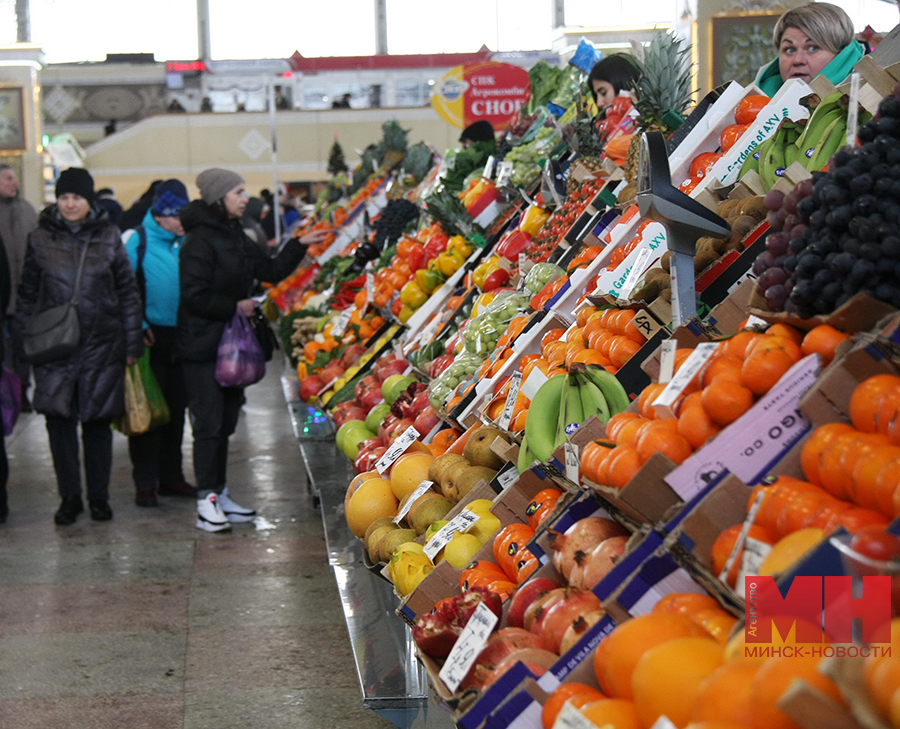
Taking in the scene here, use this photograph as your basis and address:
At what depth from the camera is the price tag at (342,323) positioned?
5.97 metres

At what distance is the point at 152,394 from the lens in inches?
212

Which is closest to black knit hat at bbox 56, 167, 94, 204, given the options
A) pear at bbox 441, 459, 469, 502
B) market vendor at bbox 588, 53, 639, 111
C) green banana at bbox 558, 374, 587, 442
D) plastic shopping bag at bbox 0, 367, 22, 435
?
plastic shopping bag at bbox 0, 367, 22, 435

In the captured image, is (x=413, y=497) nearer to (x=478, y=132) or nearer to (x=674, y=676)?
(x=674, y=676)

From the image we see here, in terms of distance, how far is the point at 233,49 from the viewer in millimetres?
24375

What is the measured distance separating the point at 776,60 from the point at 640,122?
45 cm

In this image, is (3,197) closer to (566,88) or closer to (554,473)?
(566,88)

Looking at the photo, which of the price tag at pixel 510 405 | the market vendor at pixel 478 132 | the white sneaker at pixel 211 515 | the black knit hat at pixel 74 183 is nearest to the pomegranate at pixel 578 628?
the price tag at pixel 510 405

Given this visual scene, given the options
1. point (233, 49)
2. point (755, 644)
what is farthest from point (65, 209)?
point (233, 49)

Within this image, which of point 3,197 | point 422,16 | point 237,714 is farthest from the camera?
point 422,16

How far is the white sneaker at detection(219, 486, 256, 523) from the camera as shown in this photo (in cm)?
532

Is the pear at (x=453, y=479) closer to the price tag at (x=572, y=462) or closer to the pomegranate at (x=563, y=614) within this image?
the price tag at (x=572, y=462)

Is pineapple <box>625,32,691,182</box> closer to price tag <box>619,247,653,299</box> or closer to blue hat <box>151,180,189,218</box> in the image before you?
price tag <box>619,247,653,299</box>

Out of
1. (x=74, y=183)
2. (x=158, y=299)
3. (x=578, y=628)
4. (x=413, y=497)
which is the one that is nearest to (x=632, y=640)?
(x=578, y=628)

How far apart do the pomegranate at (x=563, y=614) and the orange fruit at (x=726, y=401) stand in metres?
0.33
